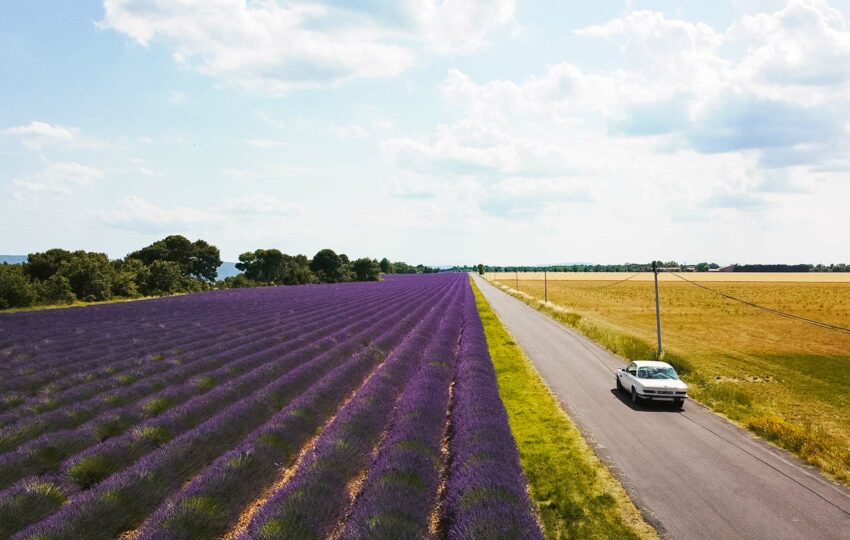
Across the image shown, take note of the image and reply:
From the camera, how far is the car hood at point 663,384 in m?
15.0

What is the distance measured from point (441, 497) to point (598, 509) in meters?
2.69

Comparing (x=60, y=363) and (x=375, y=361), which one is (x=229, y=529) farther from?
(x=60, y=363)

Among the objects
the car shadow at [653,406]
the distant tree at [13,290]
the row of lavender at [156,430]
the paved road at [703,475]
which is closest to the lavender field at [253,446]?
the row of lavender at [156,430]

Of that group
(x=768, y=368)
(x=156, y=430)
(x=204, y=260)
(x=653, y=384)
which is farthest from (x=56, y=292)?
(x=204, y=260)

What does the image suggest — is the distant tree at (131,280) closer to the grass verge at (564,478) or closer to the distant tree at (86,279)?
the distant tree at (86,279)

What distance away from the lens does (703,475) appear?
397 inches

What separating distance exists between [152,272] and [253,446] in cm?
6405

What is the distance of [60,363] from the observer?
1712cm

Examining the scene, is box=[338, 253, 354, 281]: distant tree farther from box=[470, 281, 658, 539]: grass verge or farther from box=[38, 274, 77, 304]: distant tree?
box=[470, 281, 658, 539]: grass verge

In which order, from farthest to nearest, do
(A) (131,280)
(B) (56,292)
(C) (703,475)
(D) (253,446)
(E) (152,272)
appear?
(E) (152,272)
(A) (131,280)
(B) (56,292)
(C) (703,475)
(D) (253,446)

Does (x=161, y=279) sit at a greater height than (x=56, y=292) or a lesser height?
greater

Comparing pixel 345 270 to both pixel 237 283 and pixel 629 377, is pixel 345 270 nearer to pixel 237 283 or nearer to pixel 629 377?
pixel 237 283

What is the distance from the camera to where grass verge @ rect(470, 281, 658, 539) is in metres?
7.87

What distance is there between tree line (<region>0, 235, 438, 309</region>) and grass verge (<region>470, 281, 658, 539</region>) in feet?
152
